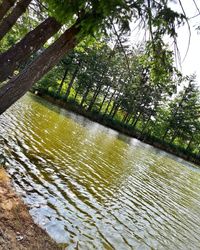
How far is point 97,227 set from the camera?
21.1ft

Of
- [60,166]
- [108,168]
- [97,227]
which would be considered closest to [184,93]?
[108,168]

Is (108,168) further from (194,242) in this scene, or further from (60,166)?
(194,242)

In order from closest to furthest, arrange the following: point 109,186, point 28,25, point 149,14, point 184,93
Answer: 1. point 149,14
2. point 109,186
3. point 28,25
4. point 184,93

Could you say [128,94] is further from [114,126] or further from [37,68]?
[37,68]

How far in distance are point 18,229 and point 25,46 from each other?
11.4 feet

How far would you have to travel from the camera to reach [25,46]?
571 cm

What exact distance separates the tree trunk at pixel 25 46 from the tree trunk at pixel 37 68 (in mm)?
A: 450

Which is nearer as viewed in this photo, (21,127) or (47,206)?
(47,206)

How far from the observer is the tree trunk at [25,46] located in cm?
564

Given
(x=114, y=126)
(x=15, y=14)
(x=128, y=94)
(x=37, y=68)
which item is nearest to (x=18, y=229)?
(x=37, y=68)

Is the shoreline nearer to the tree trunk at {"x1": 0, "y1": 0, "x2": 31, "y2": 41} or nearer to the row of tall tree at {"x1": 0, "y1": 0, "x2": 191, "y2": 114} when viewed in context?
the tree trunk at {"x1": 0, "y1": 0, "x2": 31, "y2": 41}

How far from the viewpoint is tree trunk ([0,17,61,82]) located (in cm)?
564

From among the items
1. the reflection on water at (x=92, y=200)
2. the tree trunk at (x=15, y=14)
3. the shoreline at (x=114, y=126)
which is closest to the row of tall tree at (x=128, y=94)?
the shoreline at (x=114, y=126)

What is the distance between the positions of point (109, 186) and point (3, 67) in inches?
232
